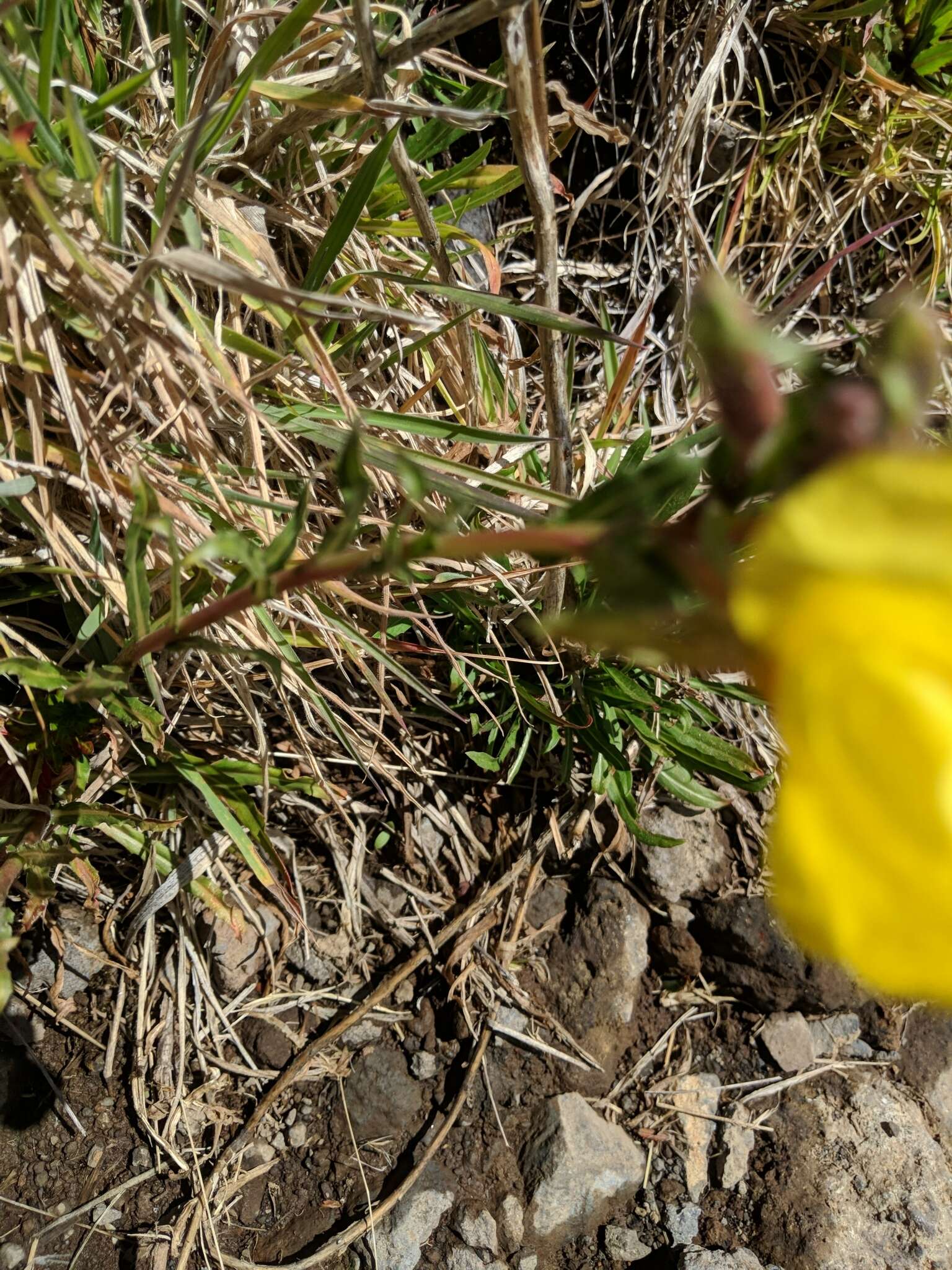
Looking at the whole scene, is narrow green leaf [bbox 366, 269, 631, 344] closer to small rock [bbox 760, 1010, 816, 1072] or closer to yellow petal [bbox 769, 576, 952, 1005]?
yellow petal [bbox 769, 576, 952, 1005]

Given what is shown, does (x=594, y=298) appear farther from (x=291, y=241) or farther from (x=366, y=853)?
(x=366, y=853)

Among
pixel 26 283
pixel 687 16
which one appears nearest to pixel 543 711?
pixel 26 283

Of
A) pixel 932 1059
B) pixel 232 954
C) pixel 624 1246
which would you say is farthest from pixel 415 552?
pixel 932 1059

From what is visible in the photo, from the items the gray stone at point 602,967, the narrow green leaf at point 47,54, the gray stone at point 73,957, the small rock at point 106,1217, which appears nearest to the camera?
the narrow green leaf at point 47,54

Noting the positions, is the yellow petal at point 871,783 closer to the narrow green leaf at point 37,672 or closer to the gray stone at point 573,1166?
the narrow green leaf at point 37,672

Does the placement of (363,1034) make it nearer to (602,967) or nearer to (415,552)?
(602,967)

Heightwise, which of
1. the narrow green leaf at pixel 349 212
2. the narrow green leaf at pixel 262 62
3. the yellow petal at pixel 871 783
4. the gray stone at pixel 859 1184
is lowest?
the gray stone at pixel 859 1184

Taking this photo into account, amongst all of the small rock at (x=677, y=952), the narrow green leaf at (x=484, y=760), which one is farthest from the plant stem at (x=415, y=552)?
the small rock at (x=677, y=952)

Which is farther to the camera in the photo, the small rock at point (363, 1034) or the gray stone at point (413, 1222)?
the small rock at point (363, 1034)
